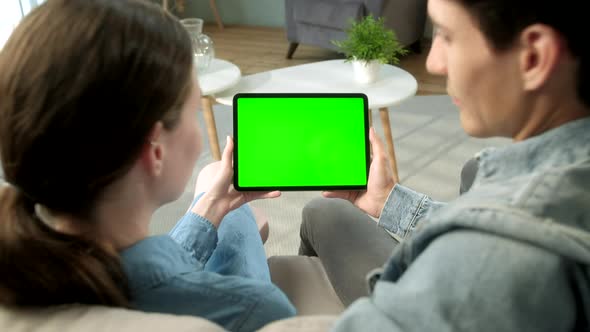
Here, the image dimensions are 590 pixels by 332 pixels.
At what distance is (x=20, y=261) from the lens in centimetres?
60

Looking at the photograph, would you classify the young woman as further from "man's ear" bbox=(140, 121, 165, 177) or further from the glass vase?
the glass vase

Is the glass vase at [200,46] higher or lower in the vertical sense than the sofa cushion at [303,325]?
lower

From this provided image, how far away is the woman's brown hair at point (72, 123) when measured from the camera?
580 millimetres

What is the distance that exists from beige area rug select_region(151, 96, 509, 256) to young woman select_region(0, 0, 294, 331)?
119 centimetres

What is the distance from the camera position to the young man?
0.48 m

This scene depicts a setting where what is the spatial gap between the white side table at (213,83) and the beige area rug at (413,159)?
25 cm

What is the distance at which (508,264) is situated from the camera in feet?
1.57

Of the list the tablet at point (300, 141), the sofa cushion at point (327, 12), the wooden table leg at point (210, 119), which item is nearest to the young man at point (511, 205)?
the tablet at point (300, 141)

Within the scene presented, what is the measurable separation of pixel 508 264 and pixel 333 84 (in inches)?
66.4

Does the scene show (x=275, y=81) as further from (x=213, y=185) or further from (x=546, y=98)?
(x=546, y=98)

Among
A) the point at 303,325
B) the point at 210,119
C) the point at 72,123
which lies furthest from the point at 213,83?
the point at 303,325

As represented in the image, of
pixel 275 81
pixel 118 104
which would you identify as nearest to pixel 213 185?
pixel 118 104

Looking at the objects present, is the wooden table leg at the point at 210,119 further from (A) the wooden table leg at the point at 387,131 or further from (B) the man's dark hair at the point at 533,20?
(B) the man's dark hair at the point at 533,20

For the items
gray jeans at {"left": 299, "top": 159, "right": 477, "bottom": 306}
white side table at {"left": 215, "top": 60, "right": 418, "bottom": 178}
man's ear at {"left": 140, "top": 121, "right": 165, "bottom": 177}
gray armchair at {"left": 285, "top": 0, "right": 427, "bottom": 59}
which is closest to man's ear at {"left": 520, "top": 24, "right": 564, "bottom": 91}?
man's ear at {"left": 140, "top": 121, "right": 165, "bottom": 177}
